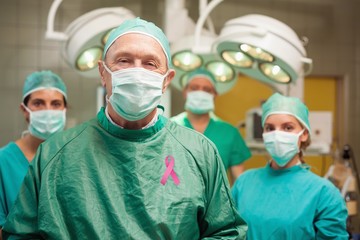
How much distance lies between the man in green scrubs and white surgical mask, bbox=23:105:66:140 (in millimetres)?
737

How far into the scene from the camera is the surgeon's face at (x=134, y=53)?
3.44 feet

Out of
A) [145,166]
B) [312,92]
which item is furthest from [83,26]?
[312,92]

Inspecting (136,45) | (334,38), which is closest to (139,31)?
(136,45)

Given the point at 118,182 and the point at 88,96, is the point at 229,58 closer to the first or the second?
the point at 118,182

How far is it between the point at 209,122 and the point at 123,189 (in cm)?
151

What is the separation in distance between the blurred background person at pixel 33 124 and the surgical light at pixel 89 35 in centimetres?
23

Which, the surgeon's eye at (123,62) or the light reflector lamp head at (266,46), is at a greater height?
the light reflector lamp head at (266,46)

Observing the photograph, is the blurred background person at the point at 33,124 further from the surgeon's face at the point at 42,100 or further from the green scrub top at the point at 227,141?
the green scrub top at the point at 227,141

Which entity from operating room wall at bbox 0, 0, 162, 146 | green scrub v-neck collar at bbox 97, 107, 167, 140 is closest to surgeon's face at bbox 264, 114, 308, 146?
green scrub v-neck collar at bbox 97, 107, 167, 140

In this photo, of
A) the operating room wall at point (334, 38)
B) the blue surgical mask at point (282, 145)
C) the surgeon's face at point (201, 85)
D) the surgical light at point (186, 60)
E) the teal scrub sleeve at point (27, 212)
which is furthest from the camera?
the operating room wall at point (334, 38)

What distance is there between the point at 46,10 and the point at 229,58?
1801 millimetres

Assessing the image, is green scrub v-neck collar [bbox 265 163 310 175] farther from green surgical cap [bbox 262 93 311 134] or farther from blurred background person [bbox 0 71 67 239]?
blurred background person [bbox 0 71 67 239]

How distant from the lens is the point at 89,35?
1972 millimetres

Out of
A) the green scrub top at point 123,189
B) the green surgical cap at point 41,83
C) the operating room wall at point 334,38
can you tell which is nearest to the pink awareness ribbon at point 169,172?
the green scrub top at point 123,189
